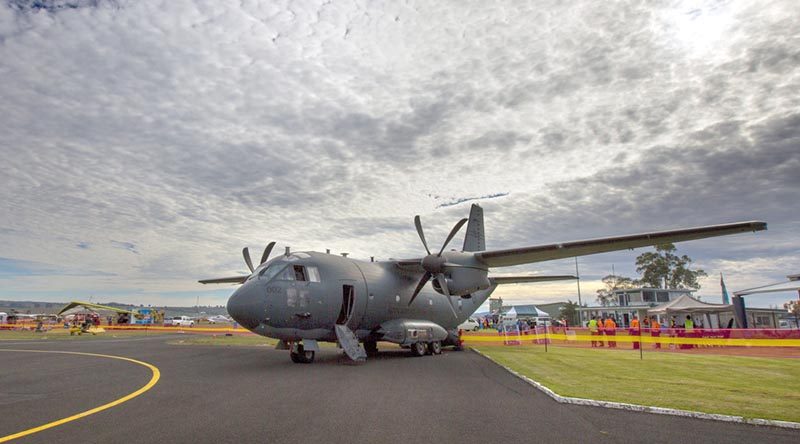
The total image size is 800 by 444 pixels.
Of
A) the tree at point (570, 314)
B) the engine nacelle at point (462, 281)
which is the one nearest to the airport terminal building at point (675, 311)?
the tree at point (570, 314)

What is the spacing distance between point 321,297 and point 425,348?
6.93 meters

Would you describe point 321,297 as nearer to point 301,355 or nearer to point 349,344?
point 349,344

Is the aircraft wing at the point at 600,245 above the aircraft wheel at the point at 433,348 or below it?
above

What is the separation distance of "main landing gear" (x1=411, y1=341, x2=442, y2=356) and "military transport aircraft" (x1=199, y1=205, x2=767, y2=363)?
0.15ft

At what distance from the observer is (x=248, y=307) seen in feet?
49.0

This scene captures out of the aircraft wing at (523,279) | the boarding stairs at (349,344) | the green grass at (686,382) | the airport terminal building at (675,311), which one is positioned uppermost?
the aircraft wing at (523,279)

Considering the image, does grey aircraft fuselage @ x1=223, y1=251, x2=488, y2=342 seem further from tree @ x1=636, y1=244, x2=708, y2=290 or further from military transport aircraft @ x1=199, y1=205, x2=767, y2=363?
tree @ x1=636, y1=244, x2=708, y2=290

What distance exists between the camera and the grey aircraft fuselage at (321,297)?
601 inches

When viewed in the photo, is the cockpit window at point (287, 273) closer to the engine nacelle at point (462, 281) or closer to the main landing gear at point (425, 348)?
the engine nacelle at point (462, 281)

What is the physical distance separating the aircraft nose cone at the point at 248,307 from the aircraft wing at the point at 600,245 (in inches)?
376

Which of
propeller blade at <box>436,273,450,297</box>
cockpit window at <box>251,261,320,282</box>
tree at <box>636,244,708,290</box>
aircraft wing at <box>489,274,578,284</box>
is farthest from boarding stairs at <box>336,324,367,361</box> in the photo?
tree at <box>636,244,708,290</box>

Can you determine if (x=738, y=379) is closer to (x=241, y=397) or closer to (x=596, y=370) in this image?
(x=596, y=370)

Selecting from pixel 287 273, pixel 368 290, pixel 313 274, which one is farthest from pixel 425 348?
pixel 287 273

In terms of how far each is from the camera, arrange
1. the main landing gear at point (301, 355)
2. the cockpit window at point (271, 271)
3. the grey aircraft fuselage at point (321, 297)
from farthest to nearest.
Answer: the main landing gear at point (301, 355), the cockpit window at point (271, 271), the grey aircraft fuselage at point (321, 297)
